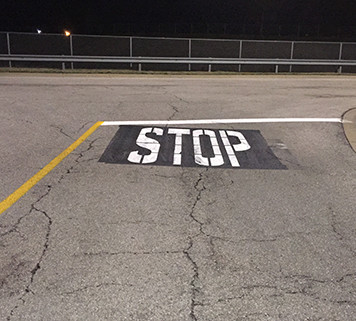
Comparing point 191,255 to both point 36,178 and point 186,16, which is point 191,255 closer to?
point 36,178

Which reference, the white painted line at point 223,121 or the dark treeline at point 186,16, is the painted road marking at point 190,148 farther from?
the dark treeline at point 186,16

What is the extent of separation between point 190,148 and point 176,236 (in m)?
3.59

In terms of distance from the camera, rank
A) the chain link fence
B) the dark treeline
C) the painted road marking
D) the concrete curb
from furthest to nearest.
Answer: the dark treeline, the chain link fence, the concrete curb, the painted road marking

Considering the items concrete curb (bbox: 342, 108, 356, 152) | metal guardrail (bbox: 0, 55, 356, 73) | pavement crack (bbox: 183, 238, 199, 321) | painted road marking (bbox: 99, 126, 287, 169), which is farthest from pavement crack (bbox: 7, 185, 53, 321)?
metal guardrail (bbox: 0, 55, 356, 73)

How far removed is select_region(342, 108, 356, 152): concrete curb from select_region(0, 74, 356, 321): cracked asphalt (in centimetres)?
24

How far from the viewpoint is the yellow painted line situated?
5.25m

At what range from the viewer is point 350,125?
10383mm

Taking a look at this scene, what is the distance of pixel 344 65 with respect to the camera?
25.0 m

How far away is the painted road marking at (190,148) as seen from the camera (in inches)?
280

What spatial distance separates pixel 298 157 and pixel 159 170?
2.64 m

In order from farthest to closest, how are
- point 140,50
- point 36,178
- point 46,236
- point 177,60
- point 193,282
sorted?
point 140,50, point 177,60, point 36,178, point 46,236, point 193,282

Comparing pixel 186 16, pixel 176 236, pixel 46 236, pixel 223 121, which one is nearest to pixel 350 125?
pixel 223 121

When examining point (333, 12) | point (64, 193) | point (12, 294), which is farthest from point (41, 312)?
point (333, 12)

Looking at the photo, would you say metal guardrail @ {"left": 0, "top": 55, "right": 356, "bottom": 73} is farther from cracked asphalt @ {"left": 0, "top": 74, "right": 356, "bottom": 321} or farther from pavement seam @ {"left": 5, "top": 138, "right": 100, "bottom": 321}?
pavement seam @ {"left": 5, "top": 138, "right": 100, "bottom": 321}
